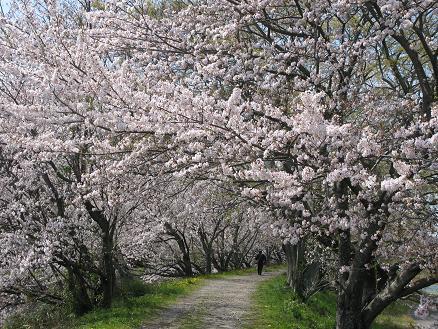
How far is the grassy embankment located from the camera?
37.3 ft

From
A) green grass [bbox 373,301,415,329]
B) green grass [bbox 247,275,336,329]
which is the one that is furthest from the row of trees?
green grass [bbox 373,301,415,329]

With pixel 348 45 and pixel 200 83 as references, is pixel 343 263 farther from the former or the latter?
pixel 200 83

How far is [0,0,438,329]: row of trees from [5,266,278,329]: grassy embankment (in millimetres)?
2017

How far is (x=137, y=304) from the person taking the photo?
13.8 metres

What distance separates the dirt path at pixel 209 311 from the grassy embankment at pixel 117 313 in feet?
0.93

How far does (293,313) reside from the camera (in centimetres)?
1429

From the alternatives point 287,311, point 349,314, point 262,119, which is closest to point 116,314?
point 287,311

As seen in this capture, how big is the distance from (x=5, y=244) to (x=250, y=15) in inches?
325

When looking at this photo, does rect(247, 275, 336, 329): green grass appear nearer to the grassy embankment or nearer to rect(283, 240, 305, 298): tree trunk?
rect(283, 240, 305, 298): tree trunk

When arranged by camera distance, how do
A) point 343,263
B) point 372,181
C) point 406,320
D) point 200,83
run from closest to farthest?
1. point 372,181
2. point 343,263
3. point 200,83
4. point 406,320

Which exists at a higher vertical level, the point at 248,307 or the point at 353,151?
the point at 353,151

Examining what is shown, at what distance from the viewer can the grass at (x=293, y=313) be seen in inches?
502

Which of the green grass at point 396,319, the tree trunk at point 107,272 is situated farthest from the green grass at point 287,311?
the tree trunk at point 107,272

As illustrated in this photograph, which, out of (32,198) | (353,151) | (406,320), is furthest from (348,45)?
(406,320)
